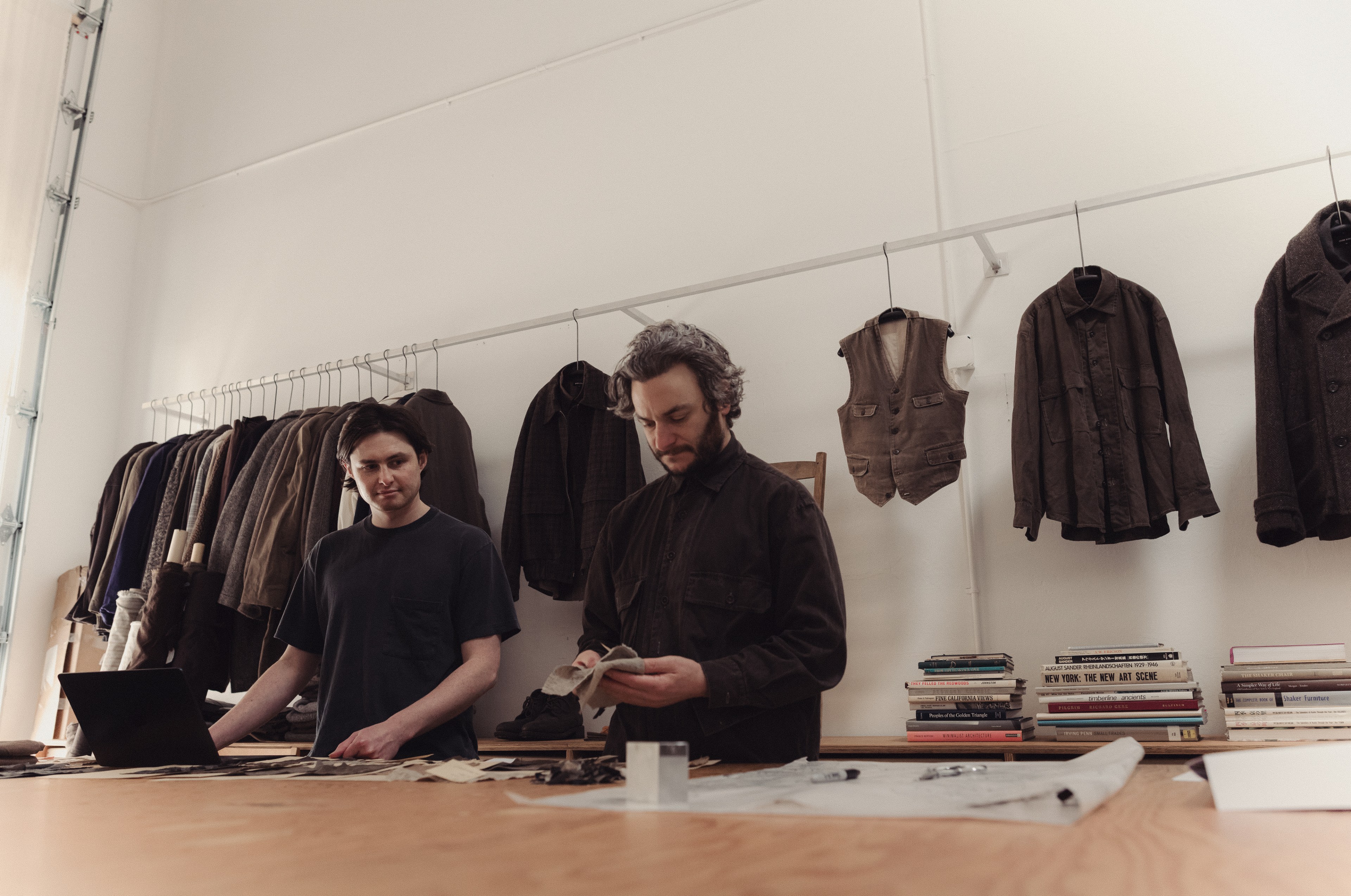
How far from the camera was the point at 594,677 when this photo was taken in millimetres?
1270

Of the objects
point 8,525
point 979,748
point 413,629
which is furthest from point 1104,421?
point 8,525

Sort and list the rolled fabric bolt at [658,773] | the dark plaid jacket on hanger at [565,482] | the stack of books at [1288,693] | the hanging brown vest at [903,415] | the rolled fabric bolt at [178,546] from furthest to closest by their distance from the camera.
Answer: the rolled fabric bolt at [178,546] < the dark plaid jacket on hanger at [565,482] < the hanging brown vest at [903,415] < the stack of books at [1288,693] < the rolled fabric bolt at [658,773]

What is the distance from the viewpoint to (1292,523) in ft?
8.16

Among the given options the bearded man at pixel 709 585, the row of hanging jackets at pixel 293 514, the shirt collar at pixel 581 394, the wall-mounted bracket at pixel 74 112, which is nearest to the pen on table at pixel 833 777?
the bearded man at pixel 709 585

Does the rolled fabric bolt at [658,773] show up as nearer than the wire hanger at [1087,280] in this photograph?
Yes

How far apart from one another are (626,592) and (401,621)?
0.57 meters

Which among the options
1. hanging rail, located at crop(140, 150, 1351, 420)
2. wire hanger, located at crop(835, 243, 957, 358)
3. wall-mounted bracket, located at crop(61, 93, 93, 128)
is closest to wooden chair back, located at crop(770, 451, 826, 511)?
wire hanger, located at crop(835, 243, 957, 358)

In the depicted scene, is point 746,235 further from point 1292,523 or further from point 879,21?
point 1292,523

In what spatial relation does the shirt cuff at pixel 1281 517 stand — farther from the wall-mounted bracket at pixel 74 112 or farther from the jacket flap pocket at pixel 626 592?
the wall-mounted bracket at pixel 74 112

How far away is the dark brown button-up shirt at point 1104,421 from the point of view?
265 centimetres

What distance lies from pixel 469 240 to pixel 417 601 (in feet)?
8.65

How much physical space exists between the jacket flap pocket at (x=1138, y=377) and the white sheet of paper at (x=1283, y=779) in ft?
7.16

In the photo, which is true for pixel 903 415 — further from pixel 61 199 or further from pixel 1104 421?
pixel 61 199

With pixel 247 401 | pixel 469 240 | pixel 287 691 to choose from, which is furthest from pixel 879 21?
pixel 247 401
